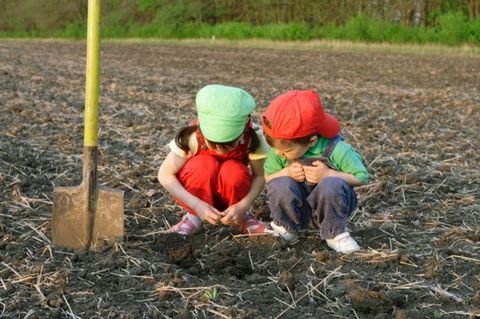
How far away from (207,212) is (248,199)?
24 centimetres

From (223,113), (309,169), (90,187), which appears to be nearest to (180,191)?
(90,187)

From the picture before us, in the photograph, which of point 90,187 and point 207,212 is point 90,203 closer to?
point 90,187

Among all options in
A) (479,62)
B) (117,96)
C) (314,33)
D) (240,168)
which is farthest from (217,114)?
(314,33)

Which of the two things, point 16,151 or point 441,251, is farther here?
point 16,151

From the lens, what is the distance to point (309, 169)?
3.36 meters

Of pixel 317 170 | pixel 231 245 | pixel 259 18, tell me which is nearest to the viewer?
pixel 317 170

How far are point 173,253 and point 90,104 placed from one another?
0.79m

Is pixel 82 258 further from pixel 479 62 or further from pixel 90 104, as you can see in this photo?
pixel 479 62

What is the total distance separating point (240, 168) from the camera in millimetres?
3562

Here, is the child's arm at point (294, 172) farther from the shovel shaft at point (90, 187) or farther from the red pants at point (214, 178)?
the shovel shaft at point (90, 187)

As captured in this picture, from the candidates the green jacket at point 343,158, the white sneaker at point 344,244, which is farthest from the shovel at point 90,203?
the white sneaker at point 344,244

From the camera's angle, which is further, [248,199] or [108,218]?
[248,199]

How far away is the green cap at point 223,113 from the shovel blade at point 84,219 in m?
0.53

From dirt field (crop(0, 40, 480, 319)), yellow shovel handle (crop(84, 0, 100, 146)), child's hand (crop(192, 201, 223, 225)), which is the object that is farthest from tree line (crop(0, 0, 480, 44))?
yellow shovel handle (crop(84, 0, 100, 146))
